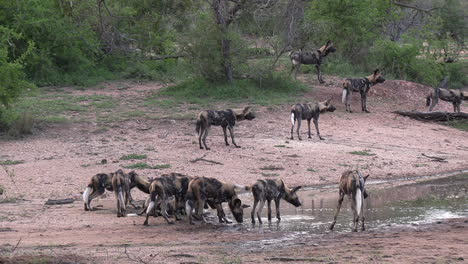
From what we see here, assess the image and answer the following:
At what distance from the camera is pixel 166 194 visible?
11.3 m

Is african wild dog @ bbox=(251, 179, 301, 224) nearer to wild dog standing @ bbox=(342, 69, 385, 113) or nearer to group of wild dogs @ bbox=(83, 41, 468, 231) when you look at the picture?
group of wild dogs @ bbox=(83, 41, 468, 231)

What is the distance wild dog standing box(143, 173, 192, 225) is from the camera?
1104cm

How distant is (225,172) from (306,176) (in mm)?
1765

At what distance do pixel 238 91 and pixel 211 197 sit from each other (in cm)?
1160

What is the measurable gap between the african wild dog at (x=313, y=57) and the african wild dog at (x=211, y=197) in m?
15.1

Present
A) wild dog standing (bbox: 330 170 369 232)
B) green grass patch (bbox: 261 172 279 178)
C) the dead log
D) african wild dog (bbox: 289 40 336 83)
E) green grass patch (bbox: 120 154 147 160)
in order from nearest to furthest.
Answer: wild dog standing (bbox: 330 170 369 232) → green grass patch (bbox: 261 172 279 178) → green grass patch (bbox: 120 154 147 160) → the dead log → african wild dog (bbox: 289 40 336 83)

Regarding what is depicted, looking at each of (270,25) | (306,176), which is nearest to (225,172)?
(306,176)

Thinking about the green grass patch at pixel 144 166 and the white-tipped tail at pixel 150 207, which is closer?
the white-tipped tail at pixel 150 207

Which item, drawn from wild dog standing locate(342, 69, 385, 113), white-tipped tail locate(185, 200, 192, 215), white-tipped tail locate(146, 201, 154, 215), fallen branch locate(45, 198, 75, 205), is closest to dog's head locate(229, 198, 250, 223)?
white-tipped tail locate(185, 200, 192, 215)

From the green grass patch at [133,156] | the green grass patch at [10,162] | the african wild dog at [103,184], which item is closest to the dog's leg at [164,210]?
the african wild dog at [103,184]

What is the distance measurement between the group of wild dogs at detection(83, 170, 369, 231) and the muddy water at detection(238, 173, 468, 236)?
0.31 m

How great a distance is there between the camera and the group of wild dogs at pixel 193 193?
10.8m

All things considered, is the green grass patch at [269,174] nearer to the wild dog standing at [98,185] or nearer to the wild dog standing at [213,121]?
the wild dog standing at [213,121]

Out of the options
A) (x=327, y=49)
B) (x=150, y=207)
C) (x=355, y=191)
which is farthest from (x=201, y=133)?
(x=327, y=49)
